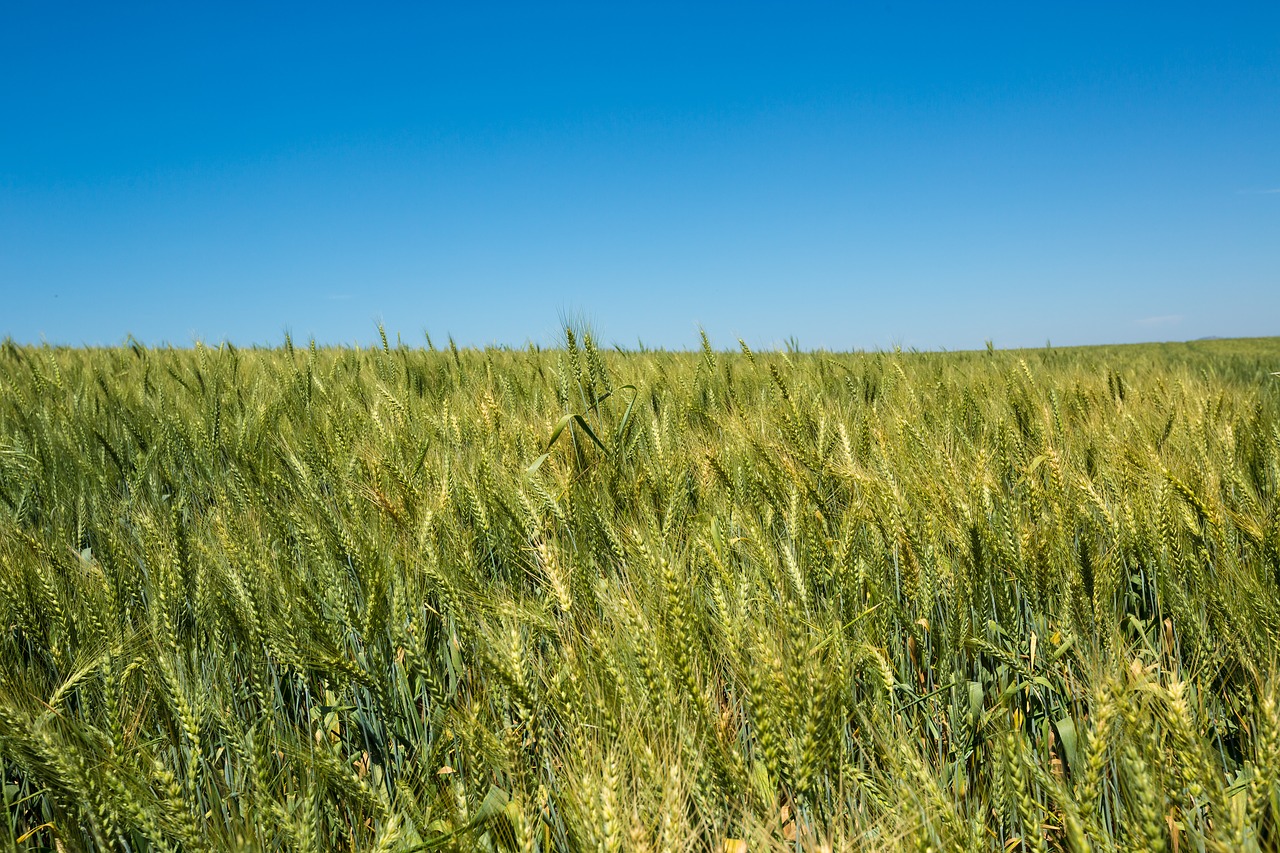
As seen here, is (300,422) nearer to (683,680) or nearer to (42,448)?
(42,448)

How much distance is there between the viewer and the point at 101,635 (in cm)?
125

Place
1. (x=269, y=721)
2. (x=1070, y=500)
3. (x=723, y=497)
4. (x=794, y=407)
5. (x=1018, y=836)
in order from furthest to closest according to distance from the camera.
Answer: (x=794, y=407), (x=723, y=497), (x=1070, y=500), (x=269, y=721), (x=1018, y=836)

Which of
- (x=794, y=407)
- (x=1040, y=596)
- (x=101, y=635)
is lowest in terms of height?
(x=1040, y=596)

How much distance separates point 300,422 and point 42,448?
731 millimetres

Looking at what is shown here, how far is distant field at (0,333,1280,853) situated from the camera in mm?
916

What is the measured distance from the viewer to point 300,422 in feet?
8.69

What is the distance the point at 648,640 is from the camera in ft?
3.49

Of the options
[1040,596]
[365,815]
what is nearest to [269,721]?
[365,815]

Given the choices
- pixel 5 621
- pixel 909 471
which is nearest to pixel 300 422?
pixel 5 621

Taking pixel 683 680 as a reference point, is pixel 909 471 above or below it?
above

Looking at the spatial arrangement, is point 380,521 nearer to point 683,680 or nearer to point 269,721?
point 269,721

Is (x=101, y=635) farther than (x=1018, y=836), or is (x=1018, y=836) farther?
(x=101, y=635)

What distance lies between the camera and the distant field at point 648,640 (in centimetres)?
92

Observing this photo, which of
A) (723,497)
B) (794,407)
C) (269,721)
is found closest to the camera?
(269,721)
